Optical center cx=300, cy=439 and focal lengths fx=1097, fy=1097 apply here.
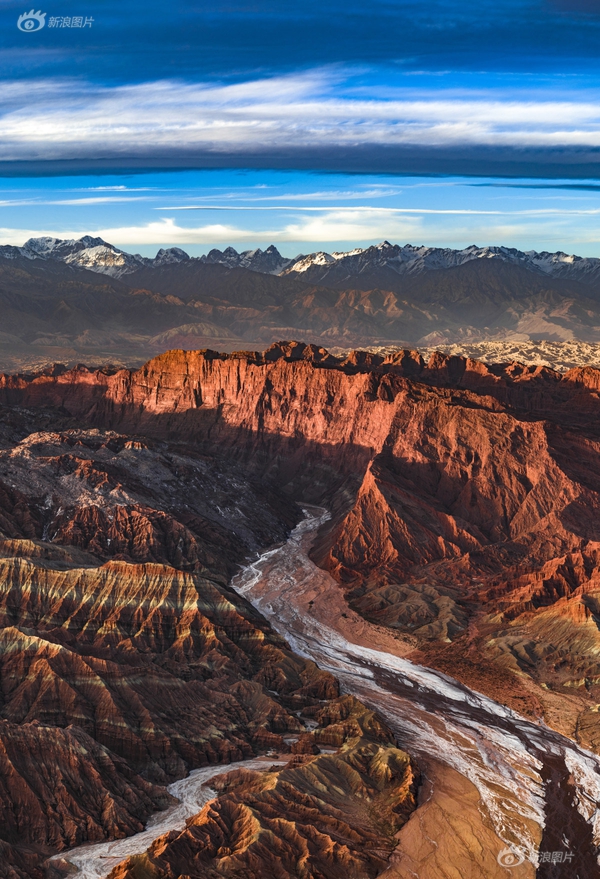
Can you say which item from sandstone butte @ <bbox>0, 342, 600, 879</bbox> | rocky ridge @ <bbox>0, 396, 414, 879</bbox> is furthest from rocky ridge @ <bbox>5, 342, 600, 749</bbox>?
rocky ridge @ <bbox>0, 396, 414, 879</bbox>

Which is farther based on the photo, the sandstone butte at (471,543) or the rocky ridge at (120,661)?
the sandstone butte at (471,543)

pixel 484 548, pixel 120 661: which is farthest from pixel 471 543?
pixel 120 661

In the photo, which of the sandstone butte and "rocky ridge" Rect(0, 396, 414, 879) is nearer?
"rocky ridge" Rect(0, 396, 414, 879)

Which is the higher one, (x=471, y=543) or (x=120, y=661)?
(x=471, y=543)

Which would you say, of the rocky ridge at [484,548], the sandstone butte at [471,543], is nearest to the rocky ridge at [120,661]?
the sandstone butte at [471,543]

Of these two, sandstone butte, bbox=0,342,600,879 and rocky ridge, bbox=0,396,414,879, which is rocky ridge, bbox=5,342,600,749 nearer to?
sandstone butte, bbox=0,342,600,879

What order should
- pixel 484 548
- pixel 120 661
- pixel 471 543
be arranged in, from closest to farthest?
pixel 120 661 < pixel 484 548 < pixel 471 543

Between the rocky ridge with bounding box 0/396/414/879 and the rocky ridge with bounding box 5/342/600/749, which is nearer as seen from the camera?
the rocky ridge with bounding box 0/396/414/879

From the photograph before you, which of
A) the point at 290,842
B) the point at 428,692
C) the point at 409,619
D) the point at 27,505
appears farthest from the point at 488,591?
the point at 290,842

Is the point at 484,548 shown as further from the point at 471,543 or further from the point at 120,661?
the point at 120,661

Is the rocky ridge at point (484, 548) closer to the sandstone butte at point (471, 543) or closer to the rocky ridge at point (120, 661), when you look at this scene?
the sandstone butte at point (471, 543)

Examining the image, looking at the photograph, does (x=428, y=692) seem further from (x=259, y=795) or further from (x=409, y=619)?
(x=259, y=795)
